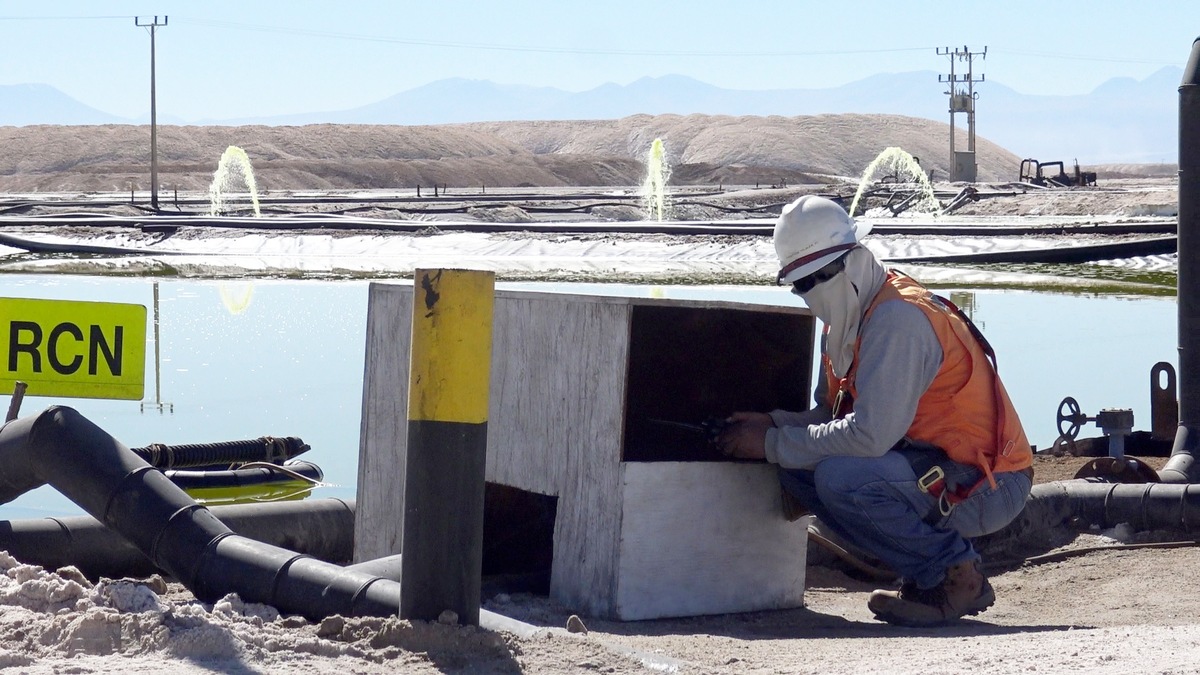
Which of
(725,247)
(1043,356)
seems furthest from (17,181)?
(1043,356)

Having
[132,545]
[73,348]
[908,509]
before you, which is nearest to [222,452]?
[73,348]

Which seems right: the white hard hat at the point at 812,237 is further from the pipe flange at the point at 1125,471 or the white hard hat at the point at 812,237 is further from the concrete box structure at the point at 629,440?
the pipe flange at the point at 1125,471

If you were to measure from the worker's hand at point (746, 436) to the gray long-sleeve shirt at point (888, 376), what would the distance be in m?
0.26

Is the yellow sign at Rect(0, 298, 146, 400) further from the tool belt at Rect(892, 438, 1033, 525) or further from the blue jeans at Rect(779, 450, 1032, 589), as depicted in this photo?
the tool belt at Rect(892, 438, 1033, 525)

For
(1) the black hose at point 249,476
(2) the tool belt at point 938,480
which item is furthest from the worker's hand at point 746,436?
(1) the black hose at point 249,476

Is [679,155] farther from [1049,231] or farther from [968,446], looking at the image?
[968,446]

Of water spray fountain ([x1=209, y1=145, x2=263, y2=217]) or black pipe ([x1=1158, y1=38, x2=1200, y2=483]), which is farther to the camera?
water spray fountain ([x1=209, y1=145, x2=263, y2=217])

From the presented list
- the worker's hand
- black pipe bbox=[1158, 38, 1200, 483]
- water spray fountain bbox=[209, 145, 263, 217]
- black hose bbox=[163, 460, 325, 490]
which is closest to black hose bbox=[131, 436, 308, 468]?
black hose bbox=[163, 460, 325, 490]

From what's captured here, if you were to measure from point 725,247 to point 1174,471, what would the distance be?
47.3 feet

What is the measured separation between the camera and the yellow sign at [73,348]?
16.6 feet

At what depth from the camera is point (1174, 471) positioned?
6316 mm

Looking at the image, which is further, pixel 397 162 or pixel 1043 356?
pixel 397 162

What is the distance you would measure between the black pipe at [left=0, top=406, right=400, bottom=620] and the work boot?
163 centimetres

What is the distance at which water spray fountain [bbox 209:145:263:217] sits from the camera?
36.5 metres
